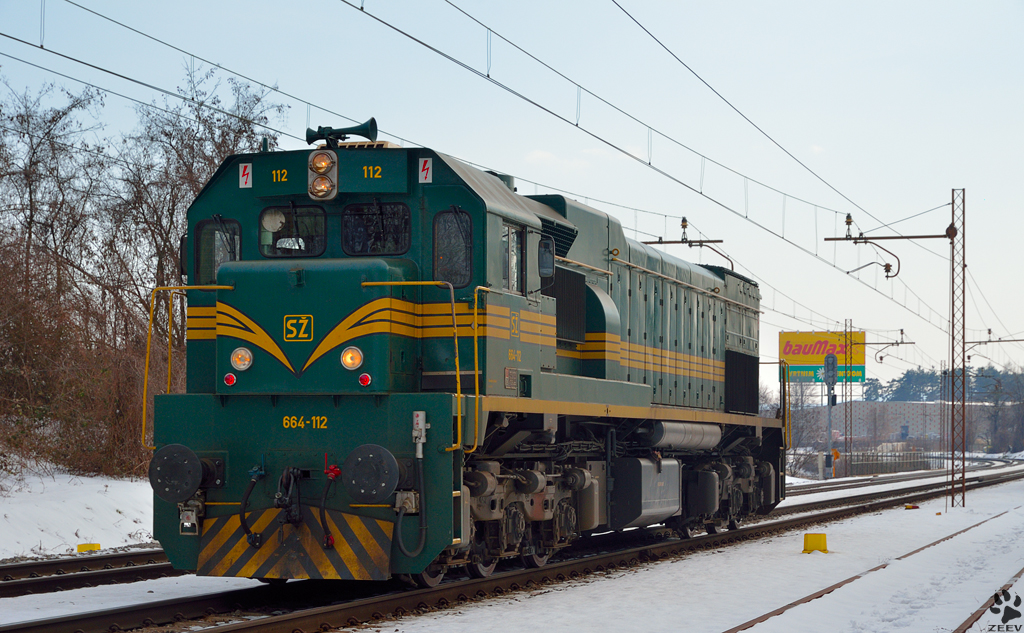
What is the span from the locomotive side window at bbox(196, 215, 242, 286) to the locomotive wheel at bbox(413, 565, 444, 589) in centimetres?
317

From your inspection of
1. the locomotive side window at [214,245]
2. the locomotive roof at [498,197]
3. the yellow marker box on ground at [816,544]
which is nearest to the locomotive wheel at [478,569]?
the locomotive roof at [498,197]

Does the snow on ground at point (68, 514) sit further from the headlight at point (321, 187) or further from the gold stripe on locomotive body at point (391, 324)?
the headlight at point (321, 187)

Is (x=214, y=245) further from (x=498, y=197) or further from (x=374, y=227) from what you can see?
(x=498, y=197)

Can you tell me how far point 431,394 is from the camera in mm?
8203

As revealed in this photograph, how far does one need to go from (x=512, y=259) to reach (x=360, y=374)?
6.12 ft

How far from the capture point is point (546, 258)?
969cm

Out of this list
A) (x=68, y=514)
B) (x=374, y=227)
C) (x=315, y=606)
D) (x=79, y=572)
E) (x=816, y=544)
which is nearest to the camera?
(x=315, y=606)

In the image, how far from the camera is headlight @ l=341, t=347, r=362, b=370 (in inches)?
328

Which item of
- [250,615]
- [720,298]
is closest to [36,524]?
[250,615]

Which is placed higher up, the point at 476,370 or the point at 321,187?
the point at 321,187

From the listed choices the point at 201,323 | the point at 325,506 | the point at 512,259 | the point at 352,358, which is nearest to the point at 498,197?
the point at 512,259

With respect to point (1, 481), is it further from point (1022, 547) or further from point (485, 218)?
point (1022, 547)

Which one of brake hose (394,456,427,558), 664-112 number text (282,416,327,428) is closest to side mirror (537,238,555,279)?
brake hose (394,456,427,558)

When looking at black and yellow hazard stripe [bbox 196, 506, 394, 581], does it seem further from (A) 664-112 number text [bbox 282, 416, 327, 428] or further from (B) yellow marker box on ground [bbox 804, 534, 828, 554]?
(B) yellow marker box on ground [bbox 804, 534, 828, 554]
